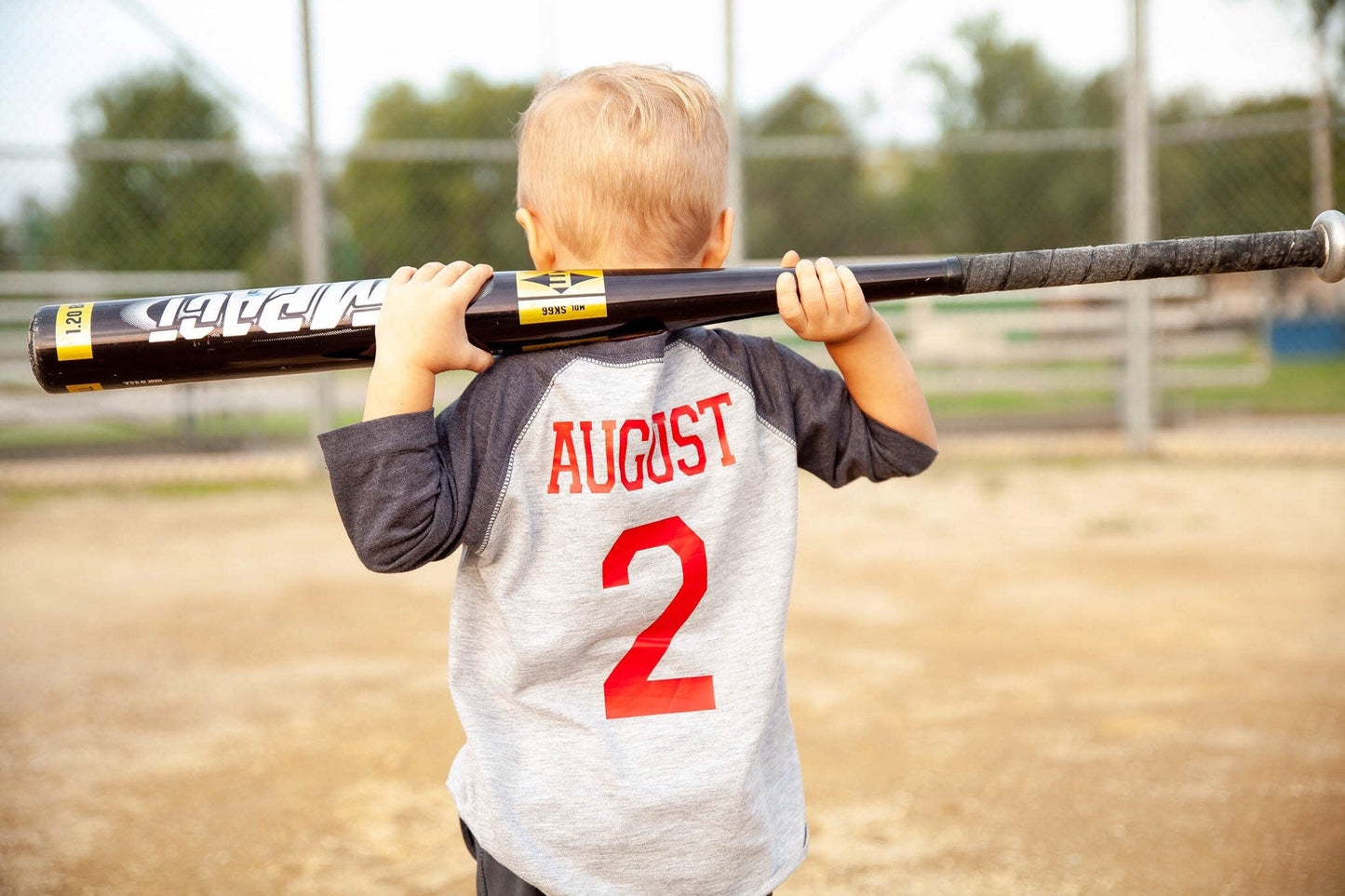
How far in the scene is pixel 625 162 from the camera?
1.20 metres

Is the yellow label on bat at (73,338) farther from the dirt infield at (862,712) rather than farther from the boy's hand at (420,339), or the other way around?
→ the dirt infield at (862,712)

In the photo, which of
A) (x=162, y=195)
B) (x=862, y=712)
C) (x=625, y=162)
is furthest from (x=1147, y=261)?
(x=162, y=195)

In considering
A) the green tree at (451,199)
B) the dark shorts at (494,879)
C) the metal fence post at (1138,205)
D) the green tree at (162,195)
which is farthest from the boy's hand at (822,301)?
the green tree at (451,199)

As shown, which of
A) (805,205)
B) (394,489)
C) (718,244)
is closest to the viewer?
(394,489)

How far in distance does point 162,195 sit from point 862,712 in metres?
12.2

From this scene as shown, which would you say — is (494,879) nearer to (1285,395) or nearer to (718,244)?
(718,244)

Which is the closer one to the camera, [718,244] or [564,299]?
[564,299]

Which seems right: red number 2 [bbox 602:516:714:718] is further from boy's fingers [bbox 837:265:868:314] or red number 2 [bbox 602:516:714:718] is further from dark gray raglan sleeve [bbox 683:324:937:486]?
boy's fingers [bbox 837:265:868:314]

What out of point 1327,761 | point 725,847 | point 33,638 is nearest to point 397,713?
point 33,638

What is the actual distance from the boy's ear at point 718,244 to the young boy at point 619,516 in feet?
0.10

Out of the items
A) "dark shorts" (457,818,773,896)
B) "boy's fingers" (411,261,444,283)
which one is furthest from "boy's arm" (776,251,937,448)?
"dark shorts" (457,818,773,896)

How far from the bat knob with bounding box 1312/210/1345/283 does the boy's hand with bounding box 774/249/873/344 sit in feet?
1.56

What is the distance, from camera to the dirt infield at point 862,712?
91.3 inches

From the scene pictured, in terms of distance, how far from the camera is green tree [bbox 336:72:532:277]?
15.9 metres
